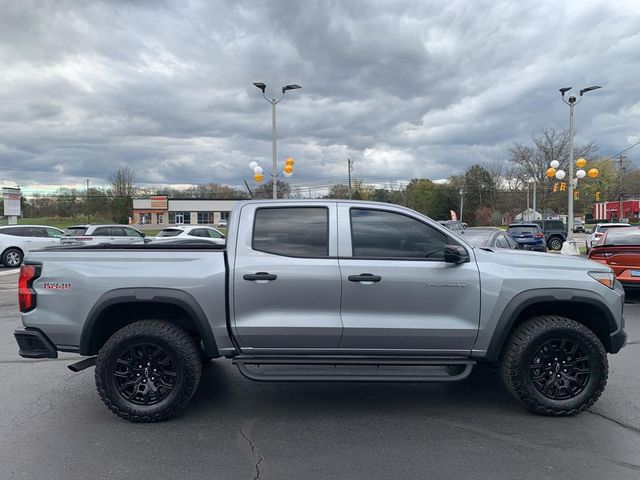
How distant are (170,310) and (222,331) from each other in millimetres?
582

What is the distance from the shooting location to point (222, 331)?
4008mm

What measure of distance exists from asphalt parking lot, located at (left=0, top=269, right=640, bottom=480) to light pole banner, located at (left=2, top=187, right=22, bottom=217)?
96.9ft

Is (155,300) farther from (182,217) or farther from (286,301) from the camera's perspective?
(182,217)

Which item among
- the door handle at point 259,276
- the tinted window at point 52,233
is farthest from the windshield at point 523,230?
the door handle at point 259,276

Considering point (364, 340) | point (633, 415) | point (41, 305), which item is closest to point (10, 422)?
point (41, 305)

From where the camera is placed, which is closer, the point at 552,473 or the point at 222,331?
the point at 552,473

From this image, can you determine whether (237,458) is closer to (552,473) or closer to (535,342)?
(552,473)

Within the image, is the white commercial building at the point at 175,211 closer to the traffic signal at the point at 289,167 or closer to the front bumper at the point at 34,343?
the traffic signal at the point at 289,167

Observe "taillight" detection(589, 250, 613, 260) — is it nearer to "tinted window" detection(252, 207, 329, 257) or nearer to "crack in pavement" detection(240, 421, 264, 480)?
"tinted window" detection(252, 207, 329, 257)

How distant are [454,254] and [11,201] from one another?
109 ft

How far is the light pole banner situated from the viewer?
97.3ft

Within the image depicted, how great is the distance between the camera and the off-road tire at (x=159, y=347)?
13.1ft

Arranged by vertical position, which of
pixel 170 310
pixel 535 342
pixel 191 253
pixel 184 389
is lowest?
pixel 184 389

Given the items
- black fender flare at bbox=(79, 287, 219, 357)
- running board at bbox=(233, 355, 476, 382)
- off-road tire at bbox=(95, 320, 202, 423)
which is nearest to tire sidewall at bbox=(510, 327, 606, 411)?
running board at bbox=(233, 355, 476, 382)
